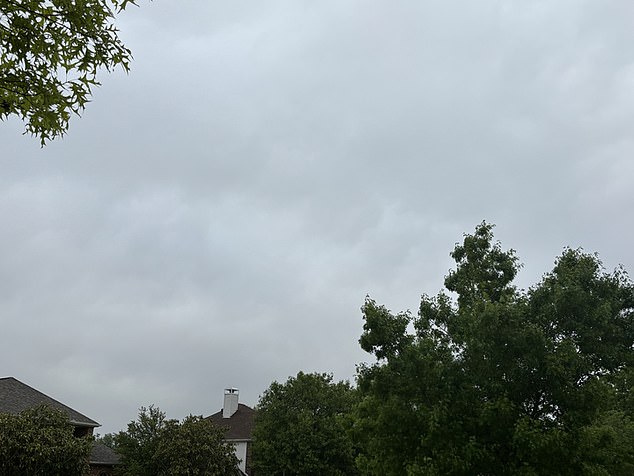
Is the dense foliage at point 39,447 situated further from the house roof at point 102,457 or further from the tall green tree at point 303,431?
the tall green tree at point 303,431

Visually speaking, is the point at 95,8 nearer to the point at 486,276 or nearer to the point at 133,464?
the point at 486,276

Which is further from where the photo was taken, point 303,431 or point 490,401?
point 303,431

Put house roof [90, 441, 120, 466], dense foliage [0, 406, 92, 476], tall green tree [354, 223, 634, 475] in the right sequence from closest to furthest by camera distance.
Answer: tall green tree [354, 223, 634, 475] < dense foliage [0, 406, 92, 476] < house roof [90, 441, 120, 466]

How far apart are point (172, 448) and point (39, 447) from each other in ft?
21.4

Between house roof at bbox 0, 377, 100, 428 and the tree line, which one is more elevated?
house roof at bbox 0, 377, 100, 428

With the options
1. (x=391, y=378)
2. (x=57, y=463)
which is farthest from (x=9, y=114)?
(x=57, y=463)

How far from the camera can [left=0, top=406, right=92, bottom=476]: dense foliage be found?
2936 centimetres

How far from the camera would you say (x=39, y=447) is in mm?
29344

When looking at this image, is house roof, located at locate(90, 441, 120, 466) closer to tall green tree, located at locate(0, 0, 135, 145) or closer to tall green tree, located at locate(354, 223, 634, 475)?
A: tall green tree, located at locate(354, 223, 634, 475)

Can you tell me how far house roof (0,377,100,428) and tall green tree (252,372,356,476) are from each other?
33.8ft

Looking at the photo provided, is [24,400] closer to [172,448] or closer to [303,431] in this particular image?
Answer: [172,448]

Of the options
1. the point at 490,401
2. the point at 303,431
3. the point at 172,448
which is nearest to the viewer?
the point at 490,401

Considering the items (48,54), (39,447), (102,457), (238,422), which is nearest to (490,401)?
(48,54)

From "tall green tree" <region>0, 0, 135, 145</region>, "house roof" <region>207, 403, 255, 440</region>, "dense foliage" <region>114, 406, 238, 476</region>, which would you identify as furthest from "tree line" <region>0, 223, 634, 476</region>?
"house roof" <region>207, 403, 255, 440</region>
